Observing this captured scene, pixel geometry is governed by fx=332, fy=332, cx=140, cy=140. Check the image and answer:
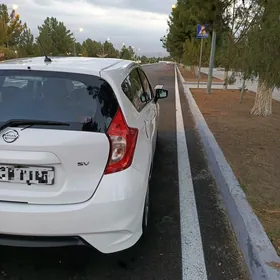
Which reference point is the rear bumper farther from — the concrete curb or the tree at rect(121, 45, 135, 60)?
the tree at rect(121, 45, 135, 60)

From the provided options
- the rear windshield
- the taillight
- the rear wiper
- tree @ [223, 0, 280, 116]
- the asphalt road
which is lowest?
Result: the asphalt road

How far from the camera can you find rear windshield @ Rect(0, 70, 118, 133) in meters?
2.41

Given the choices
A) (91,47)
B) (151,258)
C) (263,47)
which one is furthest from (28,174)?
(91,47)

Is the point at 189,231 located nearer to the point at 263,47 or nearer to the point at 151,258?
the point at 151,258

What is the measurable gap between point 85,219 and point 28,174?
1.66 ft

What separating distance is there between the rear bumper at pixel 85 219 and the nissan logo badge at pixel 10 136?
46 centimetres

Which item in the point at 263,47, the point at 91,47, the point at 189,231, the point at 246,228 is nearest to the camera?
the point at 246,228

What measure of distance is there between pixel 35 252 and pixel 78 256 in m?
0.39

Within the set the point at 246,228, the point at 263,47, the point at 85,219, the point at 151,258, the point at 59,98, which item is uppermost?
the point at 263,47

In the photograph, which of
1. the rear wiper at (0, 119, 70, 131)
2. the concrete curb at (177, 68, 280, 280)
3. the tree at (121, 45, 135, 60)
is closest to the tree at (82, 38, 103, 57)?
the tree at (121, 45, 135, 60)

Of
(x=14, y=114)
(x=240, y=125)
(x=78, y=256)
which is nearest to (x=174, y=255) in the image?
(x=78, y=256)

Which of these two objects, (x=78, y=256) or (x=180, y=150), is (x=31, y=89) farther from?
(x=180, y=150)

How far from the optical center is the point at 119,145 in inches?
96.3

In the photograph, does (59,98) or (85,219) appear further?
(59,98)
